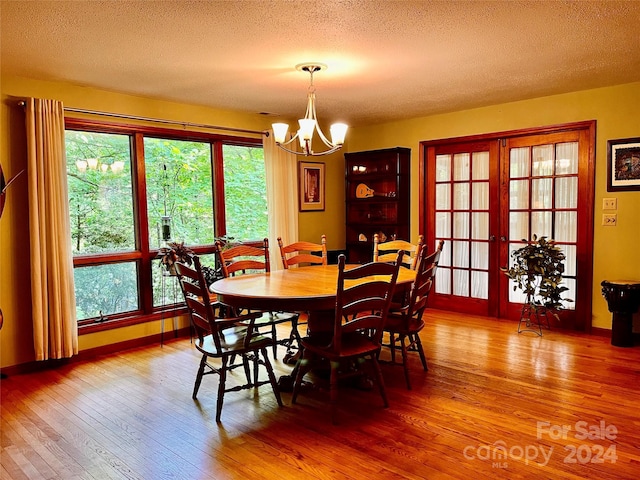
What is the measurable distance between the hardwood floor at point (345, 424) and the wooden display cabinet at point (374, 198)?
7.65 ft

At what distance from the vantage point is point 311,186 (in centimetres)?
624

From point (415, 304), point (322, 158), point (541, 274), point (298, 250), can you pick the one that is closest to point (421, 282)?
point (415, 304)

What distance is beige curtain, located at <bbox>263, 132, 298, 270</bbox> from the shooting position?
219 inches

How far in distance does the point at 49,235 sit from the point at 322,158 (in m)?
3.47

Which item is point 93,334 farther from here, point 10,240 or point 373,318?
point 373,318

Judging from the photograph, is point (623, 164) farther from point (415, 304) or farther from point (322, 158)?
point (322, 158)

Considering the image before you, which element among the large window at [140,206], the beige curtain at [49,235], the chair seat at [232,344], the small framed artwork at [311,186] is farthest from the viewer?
the small framed artwork at [311,186]

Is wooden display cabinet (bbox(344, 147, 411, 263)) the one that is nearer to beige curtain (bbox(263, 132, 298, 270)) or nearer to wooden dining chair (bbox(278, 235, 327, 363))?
beige curtain (bbox(263, 132, 298, 270))

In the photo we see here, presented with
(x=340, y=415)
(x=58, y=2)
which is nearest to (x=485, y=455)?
(x=340, y=415)

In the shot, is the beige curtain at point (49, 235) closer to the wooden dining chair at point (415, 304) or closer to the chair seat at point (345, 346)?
the chair seat at point (345, 346)

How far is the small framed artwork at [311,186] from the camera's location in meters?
6.12

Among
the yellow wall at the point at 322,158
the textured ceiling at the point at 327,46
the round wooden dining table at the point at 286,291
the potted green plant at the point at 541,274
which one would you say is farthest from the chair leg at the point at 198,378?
the potted green plant at the point at 541,274

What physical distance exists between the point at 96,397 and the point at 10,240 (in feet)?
5.02

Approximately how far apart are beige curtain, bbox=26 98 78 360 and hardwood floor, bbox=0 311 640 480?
12.5 inches
